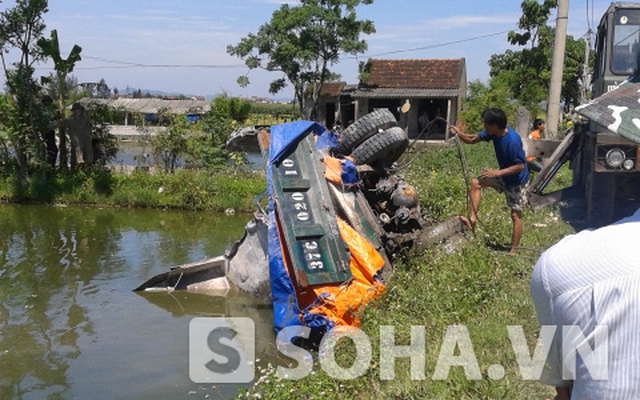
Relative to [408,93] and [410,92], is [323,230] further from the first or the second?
[410,92]

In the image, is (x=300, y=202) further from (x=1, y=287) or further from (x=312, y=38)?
(x=312, y=38)

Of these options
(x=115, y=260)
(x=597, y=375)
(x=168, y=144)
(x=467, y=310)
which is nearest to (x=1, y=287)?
(x=115, y=260)

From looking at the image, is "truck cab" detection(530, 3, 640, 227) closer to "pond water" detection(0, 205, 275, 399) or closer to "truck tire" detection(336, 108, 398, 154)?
"truck tire" detection(336, 108, 398, 154)

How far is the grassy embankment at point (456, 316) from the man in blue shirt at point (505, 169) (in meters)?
0.32

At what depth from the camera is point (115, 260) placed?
1020 cm

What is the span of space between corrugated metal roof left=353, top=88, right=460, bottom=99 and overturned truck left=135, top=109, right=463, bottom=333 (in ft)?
82.7

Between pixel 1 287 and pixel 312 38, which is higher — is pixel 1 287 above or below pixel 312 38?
below

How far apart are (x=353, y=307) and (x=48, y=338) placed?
3.44 metres

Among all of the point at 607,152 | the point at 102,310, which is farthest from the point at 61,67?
the point at 607,152

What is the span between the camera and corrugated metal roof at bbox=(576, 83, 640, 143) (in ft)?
6.22

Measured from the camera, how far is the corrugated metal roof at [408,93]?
107 feet

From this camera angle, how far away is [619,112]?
1974 millimetres

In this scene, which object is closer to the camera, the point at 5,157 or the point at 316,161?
the point at 316,161

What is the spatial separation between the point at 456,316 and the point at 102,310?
15.3ft
